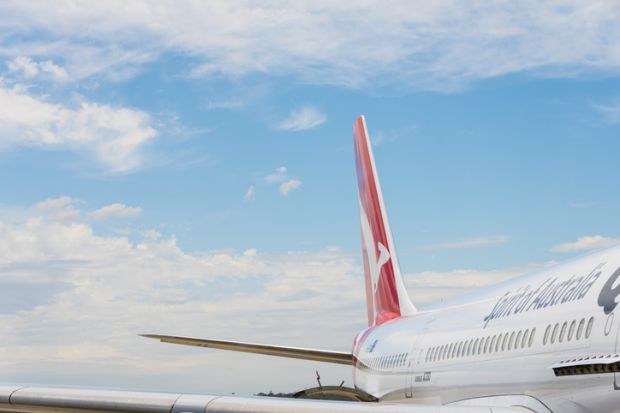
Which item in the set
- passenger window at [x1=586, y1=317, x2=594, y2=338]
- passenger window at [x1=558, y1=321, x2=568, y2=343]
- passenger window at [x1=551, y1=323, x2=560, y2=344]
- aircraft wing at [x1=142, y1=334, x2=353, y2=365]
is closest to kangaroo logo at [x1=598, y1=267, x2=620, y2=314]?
passenger window at [x1=586, y1=317, x2=594, y2=338]

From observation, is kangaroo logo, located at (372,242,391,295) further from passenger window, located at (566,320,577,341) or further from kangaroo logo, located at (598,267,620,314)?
kangaroo logo, located at (598,267,620,314)

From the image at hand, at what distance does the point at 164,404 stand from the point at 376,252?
1288 centimetres

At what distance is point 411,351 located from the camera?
579 inches

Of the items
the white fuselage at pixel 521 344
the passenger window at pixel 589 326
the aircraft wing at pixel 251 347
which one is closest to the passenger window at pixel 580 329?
the white fuselage at pixel 521 344

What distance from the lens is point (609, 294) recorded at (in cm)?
804

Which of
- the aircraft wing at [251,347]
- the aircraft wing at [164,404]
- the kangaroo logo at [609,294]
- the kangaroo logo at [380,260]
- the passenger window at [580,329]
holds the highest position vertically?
the kangaroo logo at [380,260]

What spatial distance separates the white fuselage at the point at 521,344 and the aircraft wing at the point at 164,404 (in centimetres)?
63

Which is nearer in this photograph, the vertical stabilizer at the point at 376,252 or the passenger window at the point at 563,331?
the passenger window at the point at 563,331

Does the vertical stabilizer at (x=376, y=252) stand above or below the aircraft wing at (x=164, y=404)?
above

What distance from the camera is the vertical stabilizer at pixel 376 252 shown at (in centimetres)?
1973

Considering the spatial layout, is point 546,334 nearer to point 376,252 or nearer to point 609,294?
point 609,294

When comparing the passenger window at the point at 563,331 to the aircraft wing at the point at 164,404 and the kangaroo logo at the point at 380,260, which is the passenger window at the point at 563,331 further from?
the kangaroo logo at the point at 380,260

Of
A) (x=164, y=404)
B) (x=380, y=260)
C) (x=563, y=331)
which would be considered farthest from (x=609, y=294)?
(x=380, y=260)

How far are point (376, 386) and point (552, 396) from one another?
8337 millimetres
